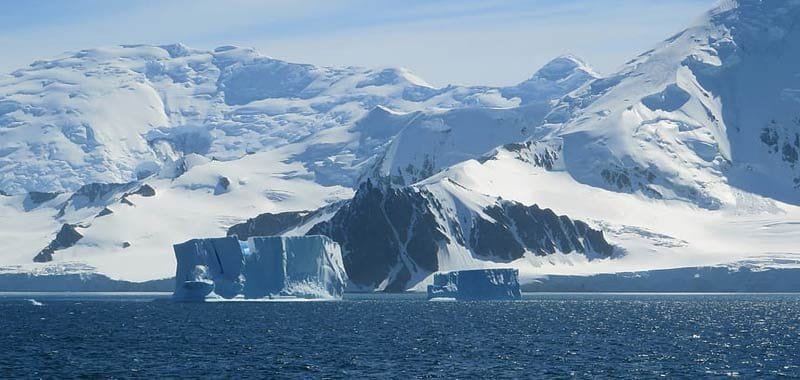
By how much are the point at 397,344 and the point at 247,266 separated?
70.4 m

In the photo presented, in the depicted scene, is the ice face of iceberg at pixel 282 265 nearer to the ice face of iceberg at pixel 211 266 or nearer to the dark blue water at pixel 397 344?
the ice face of iceberg at pixel 211 266

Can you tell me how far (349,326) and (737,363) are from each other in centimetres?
5100

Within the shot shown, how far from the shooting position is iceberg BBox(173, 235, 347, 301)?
18912 centimetres

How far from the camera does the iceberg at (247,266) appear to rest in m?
189

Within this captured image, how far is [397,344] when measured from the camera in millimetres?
122938

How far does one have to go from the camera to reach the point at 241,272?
7505 inches

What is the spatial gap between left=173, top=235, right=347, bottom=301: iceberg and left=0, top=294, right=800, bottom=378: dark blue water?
8.23 meters

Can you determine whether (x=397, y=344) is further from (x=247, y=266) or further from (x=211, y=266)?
(x=211, y=266)

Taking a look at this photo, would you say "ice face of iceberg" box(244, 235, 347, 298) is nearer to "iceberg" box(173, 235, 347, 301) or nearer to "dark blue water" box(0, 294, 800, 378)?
"iceberg" box(173, 235, 347, 301)

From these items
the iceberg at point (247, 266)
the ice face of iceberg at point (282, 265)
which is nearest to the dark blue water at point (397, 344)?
the iceberg at point (247, 266)

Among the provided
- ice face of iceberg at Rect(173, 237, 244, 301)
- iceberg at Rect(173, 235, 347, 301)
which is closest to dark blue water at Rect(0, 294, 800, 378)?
ice face of iceberg at Rect(173, 237, 244, 301)

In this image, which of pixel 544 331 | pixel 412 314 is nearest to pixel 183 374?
pixel 544 331

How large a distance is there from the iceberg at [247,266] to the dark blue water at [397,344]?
8.23m

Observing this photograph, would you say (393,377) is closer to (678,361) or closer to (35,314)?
(678,361)
